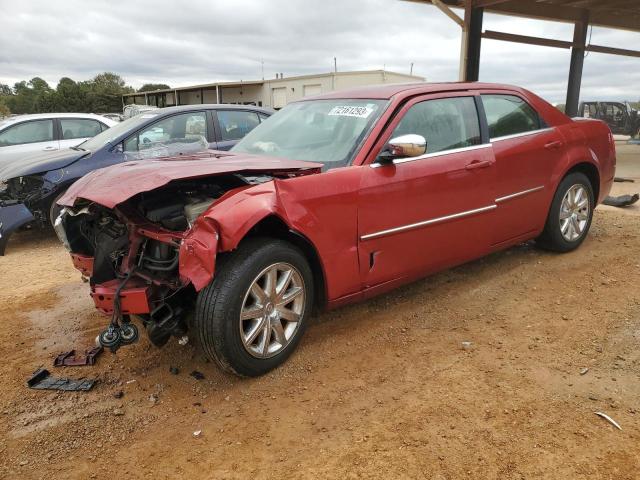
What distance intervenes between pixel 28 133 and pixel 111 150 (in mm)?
3610

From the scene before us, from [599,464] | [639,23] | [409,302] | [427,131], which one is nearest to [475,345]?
[409,302]

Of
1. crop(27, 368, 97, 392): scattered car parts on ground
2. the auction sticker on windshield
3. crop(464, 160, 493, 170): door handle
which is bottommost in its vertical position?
crop(27, 368, 97, 392): scattered car parts on ground

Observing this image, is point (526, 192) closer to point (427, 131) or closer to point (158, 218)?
point (427, 131)

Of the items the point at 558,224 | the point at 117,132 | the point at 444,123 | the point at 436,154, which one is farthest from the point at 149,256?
the point at 117,132

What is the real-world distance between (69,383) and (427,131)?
2906 mm

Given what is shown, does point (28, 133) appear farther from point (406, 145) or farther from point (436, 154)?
point (406, 145)

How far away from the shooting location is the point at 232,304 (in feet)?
8.67

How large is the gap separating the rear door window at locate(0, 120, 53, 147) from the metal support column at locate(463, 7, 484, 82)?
8.31 meters

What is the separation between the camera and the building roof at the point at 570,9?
35.1 feet

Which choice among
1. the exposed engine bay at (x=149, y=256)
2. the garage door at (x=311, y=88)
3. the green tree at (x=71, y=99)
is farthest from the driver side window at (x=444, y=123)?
the green tree at (x=71, y=99)

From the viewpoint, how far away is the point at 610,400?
2.61 metres

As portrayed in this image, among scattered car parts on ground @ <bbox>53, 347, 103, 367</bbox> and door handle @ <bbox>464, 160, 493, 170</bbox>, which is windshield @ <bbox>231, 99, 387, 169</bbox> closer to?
door handle @ <bbox>464, 160, 493, 170</bbox>

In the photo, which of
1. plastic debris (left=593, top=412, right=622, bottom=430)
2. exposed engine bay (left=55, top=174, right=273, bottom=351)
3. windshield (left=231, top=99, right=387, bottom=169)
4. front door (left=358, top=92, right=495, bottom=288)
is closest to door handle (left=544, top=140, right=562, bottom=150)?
front door (left=358, top=92, right=495, bottom=288)

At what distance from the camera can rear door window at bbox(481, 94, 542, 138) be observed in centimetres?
412
